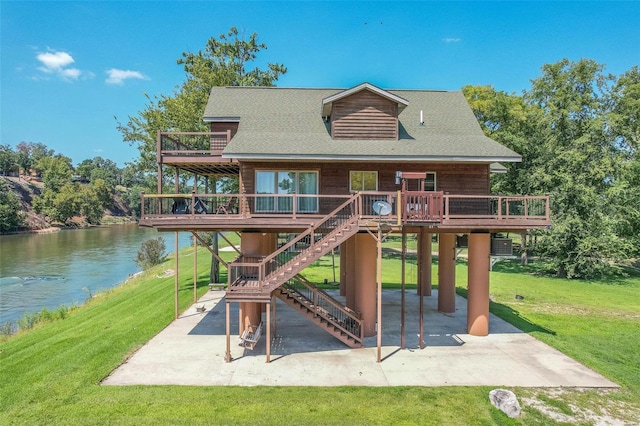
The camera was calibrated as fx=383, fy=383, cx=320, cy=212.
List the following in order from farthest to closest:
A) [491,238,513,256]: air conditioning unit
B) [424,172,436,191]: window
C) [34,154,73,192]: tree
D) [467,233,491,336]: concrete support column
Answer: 1. [34,154,73,192]: tree
2. [491,238,513,256]: air conditioning unit
3. [424,172,436,191]: window
4. [467,233,491,336]: concrete support column

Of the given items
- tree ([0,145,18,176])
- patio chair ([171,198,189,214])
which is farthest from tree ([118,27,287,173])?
tree ([0,145,18,176])

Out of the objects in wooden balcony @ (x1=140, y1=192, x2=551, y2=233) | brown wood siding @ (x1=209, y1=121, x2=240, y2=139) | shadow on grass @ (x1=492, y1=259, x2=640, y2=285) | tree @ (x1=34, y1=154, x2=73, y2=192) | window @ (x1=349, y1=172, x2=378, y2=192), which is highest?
tree @ (x1=34, y1=154, x2=73, y2=192)

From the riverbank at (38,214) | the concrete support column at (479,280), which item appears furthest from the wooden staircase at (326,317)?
the riverbank at (38,214)

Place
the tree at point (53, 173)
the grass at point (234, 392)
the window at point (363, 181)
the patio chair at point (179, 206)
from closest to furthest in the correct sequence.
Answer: the grass at point (234, 392), the patio chair at point (179, 206), the window at point (363, 181), the tree at point (53, 173)

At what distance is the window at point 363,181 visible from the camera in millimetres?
15023

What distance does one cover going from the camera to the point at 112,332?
15016 millimetres

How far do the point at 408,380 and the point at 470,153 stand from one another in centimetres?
835

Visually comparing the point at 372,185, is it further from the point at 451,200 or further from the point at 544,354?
the point at 544,354

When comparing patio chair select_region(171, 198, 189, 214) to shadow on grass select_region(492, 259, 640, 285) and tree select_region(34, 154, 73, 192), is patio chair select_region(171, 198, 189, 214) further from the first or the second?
tree select_region(34, 154, 73, 192)

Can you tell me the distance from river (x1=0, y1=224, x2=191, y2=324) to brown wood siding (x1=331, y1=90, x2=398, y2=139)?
21134 mm

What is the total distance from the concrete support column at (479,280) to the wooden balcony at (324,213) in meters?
0.63

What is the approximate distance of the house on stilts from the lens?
1276cm

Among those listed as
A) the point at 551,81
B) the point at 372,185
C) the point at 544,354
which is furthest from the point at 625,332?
the point at 551,81

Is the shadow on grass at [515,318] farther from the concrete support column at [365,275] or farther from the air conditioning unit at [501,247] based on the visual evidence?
the concrete support column at [365,275]
